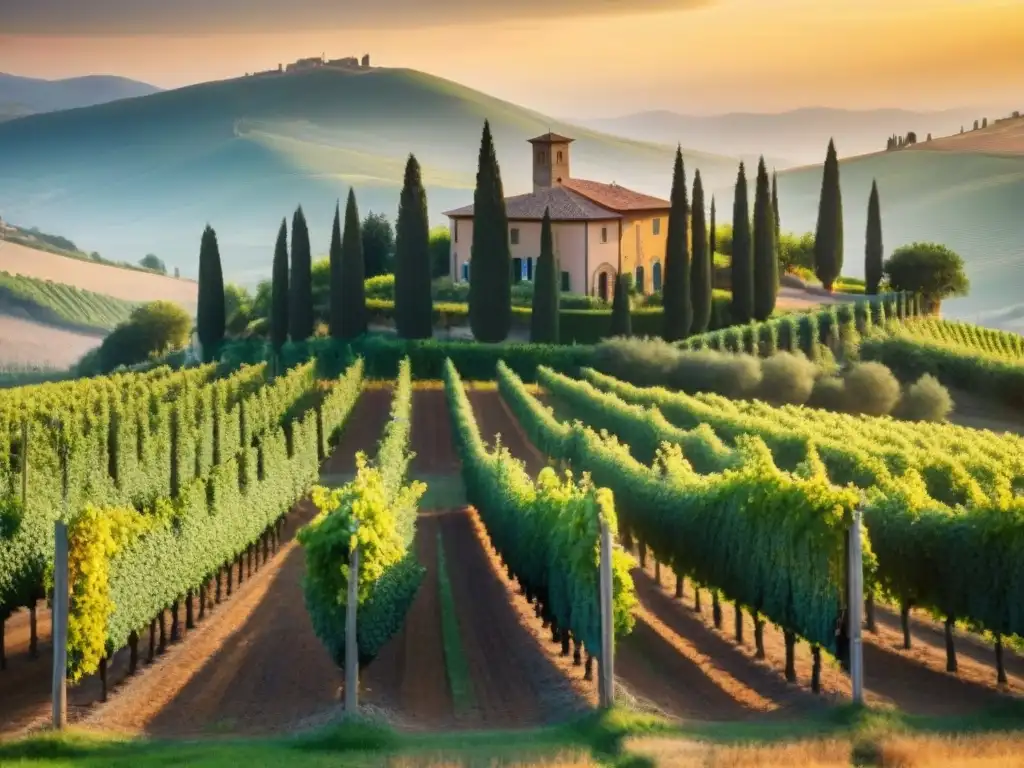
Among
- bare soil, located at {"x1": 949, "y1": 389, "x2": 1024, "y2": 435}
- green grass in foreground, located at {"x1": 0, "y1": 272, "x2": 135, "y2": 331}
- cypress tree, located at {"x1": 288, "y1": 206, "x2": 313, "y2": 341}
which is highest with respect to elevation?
green grass in foreground, located at {"x1": 0, "y1": 272, "x2": 135, "y2": 331}

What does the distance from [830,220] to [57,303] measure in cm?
12785

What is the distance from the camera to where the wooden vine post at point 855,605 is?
Answer: 52.9 ft

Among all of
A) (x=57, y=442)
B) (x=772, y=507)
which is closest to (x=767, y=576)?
(x=772, y=507)

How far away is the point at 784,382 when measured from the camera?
5266 cm

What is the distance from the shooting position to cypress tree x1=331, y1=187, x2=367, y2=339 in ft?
201

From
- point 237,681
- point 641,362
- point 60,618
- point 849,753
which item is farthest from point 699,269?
point 849,753

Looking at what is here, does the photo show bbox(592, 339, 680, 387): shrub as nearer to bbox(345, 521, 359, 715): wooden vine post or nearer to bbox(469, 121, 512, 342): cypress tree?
bbox(469, 121, 512, 342): cypress tree

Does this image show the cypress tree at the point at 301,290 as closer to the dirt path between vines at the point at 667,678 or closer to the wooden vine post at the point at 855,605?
the dirt path between vines at the point at 667,678

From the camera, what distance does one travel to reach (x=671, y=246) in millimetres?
60312

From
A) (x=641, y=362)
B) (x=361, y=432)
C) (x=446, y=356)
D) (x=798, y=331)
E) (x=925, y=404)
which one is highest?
(x=798, y=331)

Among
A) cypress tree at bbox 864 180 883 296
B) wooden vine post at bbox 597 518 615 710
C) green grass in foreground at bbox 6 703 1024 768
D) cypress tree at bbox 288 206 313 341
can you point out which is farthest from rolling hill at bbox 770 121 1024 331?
green grass in foreground at bbox 6 703 1024 768

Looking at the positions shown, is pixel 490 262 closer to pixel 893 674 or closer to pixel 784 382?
pixel 784 382

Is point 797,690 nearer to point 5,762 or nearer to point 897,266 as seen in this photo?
point 5,762

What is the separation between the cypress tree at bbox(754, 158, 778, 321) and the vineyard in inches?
1327
